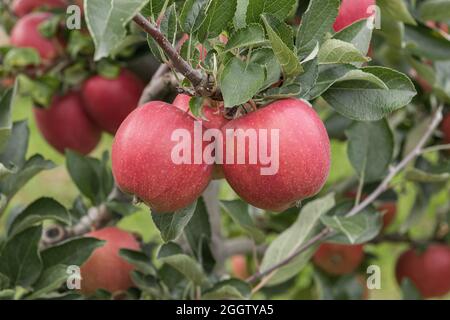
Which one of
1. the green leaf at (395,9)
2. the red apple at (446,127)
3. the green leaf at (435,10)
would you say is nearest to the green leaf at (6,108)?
the green leaf at (395,9)

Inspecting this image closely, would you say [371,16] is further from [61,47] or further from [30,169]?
[61,47]

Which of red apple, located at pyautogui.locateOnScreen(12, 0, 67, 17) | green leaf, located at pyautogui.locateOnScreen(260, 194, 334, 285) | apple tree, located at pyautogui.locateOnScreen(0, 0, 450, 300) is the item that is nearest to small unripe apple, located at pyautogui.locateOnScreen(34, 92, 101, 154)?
apple tree, located at pyautogui.locateOnScreen(0, 0, 450, 300)

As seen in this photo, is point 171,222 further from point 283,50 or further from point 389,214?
point 389,214

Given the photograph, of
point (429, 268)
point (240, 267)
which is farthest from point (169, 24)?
point (240, 267)

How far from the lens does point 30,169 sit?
36.0 inches

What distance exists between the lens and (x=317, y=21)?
2.40ft

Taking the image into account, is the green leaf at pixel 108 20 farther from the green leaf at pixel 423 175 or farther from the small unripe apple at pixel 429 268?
the small unripe apple at pixel 429 268

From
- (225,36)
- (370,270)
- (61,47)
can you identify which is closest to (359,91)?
(225,36)

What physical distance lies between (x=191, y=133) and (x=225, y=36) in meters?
0.14

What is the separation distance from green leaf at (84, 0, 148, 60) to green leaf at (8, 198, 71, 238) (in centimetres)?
40

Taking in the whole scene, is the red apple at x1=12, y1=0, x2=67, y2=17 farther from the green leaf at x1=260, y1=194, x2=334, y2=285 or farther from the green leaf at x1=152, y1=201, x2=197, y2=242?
the green leaf at x1=152, y1=201, x2=197, y2=242

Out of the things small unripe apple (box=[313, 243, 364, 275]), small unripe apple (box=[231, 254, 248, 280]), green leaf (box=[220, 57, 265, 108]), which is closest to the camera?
green leaf (box=[220, 57, 265, 108])

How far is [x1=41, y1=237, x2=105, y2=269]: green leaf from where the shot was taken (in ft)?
3.00
